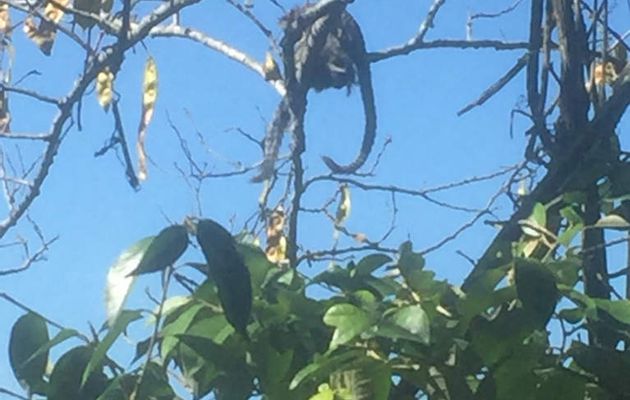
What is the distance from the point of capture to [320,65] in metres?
2.02

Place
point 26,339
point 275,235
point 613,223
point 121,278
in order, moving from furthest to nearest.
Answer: point 275,235, point 613,223, point 26,339, point 121,278

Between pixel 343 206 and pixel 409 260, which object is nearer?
pixel 409 260

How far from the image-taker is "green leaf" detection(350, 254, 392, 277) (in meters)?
1.09

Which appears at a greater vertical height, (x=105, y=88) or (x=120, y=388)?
(x=105, y=88)

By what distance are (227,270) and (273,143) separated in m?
1.25

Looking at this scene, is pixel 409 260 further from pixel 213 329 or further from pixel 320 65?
pixel 320 65

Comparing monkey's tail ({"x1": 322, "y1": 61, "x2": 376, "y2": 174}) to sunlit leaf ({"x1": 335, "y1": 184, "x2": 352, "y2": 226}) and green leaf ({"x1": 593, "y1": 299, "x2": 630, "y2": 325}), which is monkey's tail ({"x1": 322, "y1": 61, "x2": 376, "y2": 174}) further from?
green leaf ({"x1": 593, "y1": 299, "x2": 630, "y2": 325})

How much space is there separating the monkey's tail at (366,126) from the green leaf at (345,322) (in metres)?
→ 0.99

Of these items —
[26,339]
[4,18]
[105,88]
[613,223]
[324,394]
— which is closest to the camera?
[324,394]

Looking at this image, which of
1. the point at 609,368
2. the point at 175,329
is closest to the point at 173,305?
the point at 175,329

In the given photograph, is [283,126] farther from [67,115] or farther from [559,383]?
[559,383]

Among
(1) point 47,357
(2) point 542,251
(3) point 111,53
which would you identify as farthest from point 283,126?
(1) point 47,357

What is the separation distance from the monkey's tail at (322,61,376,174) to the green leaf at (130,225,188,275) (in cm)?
107

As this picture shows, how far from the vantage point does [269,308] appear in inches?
39.6
